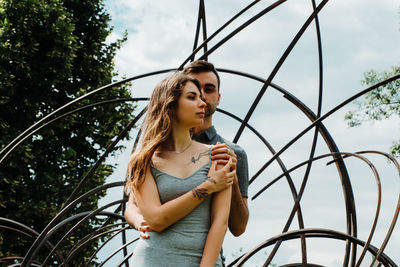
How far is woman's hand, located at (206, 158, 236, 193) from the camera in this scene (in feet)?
4.83

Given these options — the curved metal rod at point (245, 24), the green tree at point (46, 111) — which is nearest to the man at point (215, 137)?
the curved metal rod at point (245, 24)

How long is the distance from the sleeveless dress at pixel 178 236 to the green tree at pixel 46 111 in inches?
255

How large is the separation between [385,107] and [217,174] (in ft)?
38.7

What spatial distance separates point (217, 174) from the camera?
1486 mm

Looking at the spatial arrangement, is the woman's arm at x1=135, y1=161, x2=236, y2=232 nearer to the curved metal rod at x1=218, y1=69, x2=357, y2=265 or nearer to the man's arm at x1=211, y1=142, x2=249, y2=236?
the man's arm at x1=211, y1=142, x2=249, y2=236

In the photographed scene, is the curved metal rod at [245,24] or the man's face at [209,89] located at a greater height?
the curved metal rod at [245,24]

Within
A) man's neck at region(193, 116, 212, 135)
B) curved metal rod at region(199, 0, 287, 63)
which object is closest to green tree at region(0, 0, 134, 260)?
curved metal rod at region(199, 0, 287, 63)

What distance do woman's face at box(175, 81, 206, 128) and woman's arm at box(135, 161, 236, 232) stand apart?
19 cm

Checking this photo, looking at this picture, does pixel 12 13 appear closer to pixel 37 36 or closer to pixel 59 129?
pixel 37 36

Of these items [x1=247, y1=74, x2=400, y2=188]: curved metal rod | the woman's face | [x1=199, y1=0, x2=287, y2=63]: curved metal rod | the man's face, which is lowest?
the woman's face

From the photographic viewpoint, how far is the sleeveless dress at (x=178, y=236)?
4.72ft

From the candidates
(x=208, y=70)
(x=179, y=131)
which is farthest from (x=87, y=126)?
(x=179, y=131)

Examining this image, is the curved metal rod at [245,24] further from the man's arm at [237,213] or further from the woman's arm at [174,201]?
the woman's arm at [174,201]

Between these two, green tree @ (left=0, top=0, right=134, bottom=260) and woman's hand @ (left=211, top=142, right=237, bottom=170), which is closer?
woman's hand @ (left=211, top=142, right=237, bottom=170)
